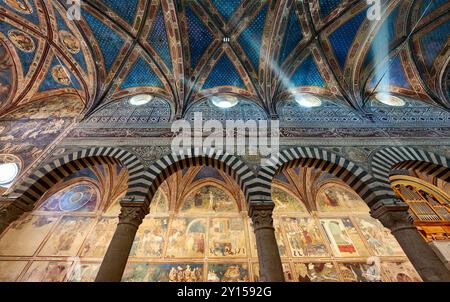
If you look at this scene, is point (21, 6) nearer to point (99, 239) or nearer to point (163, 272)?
point (99, 239)

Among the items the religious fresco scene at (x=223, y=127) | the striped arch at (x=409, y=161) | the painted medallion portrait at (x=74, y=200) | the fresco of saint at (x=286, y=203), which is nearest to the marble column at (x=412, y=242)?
the religious fresco scene at (x=223, y=127)

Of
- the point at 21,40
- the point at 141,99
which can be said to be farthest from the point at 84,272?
the point at 21,40

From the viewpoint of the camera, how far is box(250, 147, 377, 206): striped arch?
628cm

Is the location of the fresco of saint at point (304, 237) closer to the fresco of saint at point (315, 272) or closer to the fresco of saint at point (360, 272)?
the fresco of saint at point (315, 272)

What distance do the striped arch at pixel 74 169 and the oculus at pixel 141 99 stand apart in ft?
11.1

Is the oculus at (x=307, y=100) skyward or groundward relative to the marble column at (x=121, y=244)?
skyward

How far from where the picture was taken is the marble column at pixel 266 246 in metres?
4.78

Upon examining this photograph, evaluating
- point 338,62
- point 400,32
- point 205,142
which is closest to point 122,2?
point 205,142

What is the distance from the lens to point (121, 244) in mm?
5074

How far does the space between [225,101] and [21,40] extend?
942 cm

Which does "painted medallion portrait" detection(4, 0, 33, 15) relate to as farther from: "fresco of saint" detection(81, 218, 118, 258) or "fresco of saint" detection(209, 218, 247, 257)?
"fresco of saint" detection(209, 218, 247, 257)

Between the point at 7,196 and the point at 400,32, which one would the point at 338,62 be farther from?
the point at 7,196

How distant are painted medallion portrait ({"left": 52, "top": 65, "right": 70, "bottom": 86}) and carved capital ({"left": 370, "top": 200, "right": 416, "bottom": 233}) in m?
13.7

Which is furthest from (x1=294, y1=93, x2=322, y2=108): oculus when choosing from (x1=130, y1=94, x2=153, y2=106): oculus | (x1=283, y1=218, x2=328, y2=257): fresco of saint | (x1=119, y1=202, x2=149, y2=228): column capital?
(x1=119, y1=202, x2=149, y2=228): column capital
